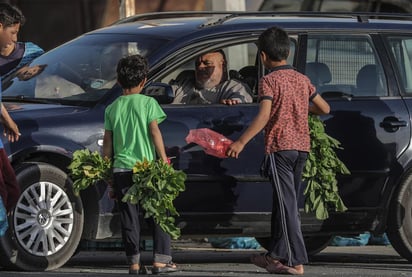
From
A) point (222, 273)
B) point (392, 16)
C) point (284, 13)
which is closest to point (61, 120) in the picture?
point (222, 273)

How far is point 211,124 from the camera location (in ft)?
31.3

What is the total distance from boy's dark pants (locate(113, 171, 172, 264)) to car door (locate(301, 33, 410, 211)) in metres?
1.52

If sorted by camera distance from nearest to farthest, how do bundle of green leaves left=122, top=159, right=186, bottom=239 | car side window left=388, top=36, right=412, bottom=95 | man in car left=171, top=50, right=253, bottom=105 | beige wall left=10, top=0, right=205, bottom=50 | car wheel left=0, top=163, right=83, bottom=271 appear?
bundle of green leaves left=122, top=159, right=186, bottom=239 → car wheel left=0, top=163, right=83, bottom=271 → man in car left=171, top=50, right=253, bottom=105 → car side window left=388, top=36, right=412, bottom=95 → beige wall left=10, top=0, right=205, bottom=50

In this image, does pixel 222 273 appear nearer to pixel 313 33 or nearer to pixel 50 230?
pixel 50 230

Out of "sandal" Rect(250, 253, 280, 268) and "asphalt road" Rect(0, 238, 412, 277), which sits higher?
"sandal" Rect(250, 253, 280, 268)

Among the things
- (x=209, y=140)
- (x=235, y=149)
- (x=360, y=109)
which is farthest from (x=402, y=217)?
(x=235, y=149)

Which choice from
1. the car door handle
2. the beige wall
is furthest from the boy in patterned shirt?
the beige wall

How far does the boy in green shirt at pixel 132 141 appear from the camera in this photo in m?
8.88

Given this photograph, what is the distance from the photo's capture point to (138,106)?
889cm

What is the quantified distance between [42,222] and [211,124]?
1355 millimetres

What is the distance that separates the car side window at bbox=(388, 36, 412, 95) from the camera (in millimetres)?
10266

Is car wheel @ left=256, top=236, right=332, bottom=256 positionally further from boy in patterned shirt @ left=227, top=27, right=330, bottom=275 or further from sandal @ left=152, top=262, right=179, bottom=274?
sandal @ left=152, top=262, right=179, bottom=274

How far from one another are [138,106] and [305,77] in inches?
45.4

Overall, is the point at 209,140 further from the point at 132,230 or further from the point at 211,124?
the point at 132,230
